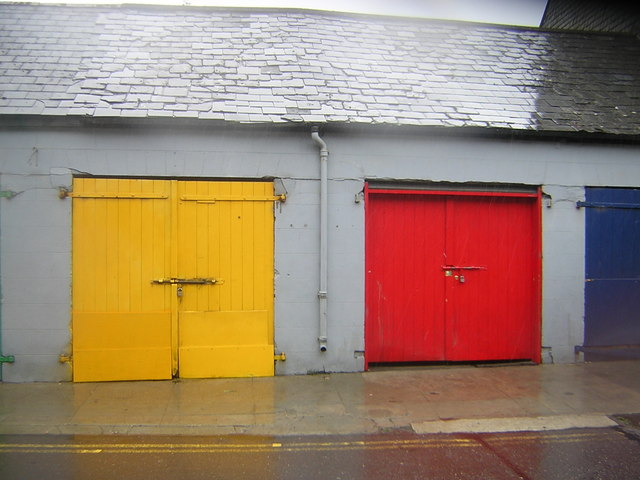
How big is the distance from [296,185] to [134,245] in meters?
2.24

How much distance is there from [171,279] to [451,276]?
12.7 feet

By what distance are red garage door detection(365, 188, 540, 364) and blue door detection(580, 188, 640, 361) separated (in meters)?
0.86

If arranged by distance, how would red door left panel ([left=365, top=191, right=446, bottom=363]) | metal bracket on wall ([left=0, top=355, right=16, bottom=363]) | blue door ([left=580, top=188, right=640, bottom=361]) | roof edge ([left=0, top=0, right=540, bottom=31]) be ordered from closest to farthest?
metal bracket on wall ([left=0, top=355, right=16, bottom=363])
red door left panel ([left=365, top=191, right=446, bottom=363])
blue door ([left=580, top=188, right=640, bottom=361])
roof edge ([left=0, top=0, right=540, bottom=31])

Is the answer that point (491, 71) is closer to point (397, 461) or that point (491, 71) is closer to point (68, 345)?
point (397, 461)

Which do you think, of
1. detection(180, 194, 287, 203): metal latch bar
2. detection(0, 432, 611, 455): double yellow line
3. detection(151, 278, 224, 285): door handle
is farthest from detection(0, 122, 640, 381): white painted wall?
detection(0, 432, 611, 455): double yellow line

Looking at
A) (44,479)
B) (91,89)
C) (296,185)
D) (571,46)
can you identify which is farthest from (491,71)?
(44,479)

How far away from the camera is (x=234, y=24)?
7883 mm

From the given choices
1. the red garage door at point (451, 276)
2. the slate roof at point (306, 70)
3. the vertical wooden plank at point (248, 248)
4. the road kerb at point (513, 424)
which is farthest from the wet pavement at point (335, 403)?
the slate roof at point (306, 70)

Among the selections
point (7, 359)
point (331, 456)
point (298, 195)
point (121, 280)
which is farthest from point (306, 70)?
point (7, 359)

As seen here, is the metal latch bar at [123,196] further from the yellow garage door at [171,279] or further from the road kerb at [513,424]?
the road kerb at [513,424]

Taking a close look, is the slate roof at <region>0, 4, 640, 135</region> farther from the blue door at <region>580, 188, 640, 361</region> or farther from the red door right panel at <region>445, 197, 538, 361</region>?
the red door right panel at <region>445, 197, 538, 361</region>

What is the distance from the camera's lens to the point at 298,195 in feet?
20.0

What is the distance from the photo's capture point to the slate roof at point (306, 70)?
20.0ft

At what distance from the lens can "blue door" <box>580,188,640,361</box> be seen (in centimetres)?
671
